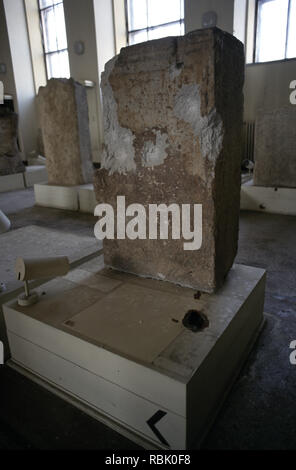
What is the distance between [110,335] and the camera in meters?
1.59

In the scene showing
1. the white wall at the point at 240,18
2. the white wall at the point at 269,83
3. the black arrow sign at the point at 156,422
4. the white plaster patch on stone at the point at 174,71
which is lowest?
the black arrow sign at the point at 156,422

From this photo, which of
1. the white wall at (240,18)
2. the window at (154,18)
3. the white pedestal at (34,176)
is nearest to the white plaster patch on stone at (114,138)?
the white pedestal at (34,176)

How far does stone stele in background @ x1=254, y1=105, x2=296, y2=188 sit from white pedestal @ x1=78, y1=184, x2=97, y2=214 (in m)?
2.60

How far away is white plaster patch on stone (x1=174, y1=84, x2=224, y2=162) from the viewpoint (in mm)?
1703

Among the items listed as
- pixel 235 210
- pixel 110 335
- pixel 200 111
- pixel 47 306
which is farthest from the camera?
pixel 235 210

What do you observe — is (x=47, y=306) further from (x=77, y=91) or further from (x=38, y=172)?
(x=38, y=172)

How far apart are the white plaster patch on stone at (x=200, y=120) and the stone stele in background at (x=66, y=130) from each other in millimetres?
4070

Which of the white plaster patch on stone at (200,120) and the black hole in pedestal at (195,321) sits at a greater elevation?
the white plaster patch on stone at (200,120)

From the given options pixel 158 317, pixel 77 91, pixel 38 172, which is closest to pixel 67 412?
pixel 158 317

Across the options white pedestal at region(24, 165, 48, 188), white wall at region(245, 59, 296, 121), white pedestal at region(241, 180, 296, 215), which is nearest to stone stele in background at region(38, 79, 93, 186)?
white pedestal at region(24, 165, 48, 188)

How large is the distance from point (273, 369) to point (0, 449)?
4.73ft

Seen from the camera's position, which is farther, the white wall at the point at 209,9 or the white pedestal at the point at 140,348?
the white wall at the point at 209,9

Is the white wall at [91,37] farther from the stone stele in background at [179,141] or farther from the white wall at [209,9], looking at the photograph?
the stone stele in background at [179,141]

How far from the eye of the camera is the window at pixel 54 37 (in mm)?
10883
